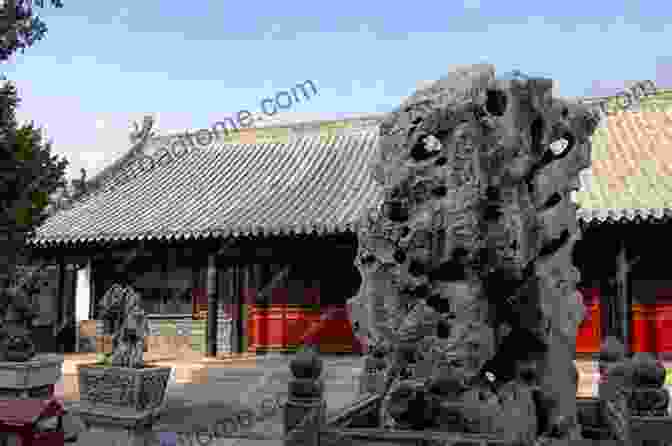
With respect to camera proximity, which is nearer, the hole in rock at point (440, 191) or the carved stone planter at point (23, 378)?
the hole in rock at point (440, 191)

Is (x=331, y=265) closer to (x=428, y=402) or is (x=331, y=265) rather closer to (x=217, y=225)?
(x=217, y=225)

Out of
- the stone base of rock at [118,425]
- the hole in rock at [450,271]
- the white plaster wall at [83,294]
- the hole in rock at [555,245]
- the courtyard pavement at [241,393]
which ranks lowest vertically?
the courtyard pavement at [241,393]

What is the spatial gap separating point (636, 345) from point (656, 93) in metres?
6.78

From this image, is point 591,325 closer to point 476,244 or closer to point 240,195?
point 240,195

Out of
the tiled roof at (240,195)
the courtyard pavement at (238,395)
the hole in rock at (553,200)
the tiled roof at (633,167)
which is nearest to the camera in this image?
the hole in rock at (553,200)

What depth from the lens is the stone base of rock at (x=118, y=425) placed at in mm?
5609

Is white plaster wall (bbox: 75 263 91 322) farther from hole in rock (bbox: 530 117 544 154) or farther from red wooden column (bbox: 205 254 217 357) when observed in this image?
hole in rock (bbox: 530 117 544 154)

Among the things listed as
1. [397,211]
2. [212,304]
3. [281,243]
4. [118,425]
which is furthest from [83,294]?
[397,211]

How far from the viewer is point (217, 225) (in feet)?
39.5

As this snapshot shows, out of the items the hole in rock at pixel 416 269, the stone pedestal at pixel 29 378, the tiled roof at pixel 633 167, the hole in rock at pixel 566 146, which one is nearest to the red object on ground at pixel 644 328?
the tiled roof at pixel 633 167

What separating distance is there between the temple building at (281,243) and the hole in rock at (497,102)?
7351 mm

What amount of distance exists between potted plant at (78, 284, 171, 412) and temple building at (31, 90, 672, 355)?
5.07 m

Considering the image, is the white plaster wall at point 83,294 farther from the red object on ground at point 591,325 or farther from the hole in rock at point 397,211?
the hole in rock at point 397,211

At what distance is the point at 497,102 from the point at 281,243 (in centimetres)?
968
